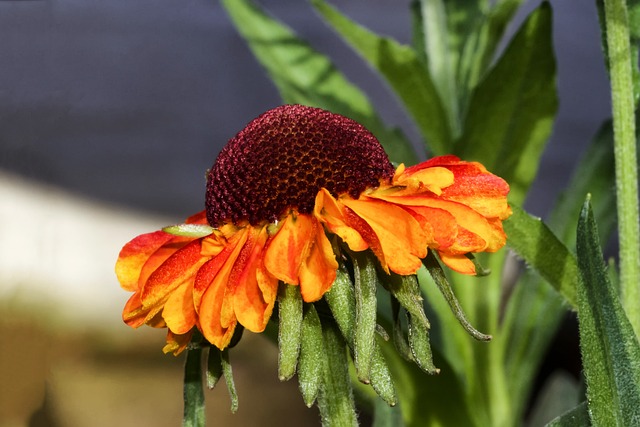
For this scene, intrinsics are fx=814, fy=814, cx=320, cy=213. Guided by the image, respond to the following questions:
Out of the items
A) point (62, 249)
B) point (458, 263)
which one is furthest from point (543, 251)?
point (62, 249)

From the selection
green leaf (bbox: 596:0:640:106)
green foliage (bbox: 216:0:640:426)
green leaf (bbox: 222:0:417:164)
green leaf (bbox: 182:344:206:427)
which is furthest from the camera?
green leaf (bbox: 222:0:417:164)

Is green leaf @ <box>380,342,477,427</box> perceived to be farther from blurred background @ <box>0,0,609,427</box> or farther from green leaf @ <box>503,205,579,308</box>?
blurred background @ <box>0,0,609,427</box>

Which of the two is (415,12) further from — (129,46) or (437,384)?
(129,46)

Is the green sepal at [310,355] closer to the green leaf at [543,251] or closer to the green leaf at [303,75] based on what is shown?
the green leaf at [543,251]

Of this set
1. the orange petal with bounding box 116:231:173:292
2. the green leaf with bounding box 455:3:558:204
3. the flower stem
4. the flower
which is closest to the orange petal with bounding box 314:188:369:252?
the flower

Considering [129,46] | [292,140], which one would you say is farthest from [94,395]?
[292,140]

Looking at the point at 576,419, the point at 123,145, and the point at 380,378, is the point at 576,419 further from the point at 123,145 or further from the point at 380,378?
the point at 123,145
